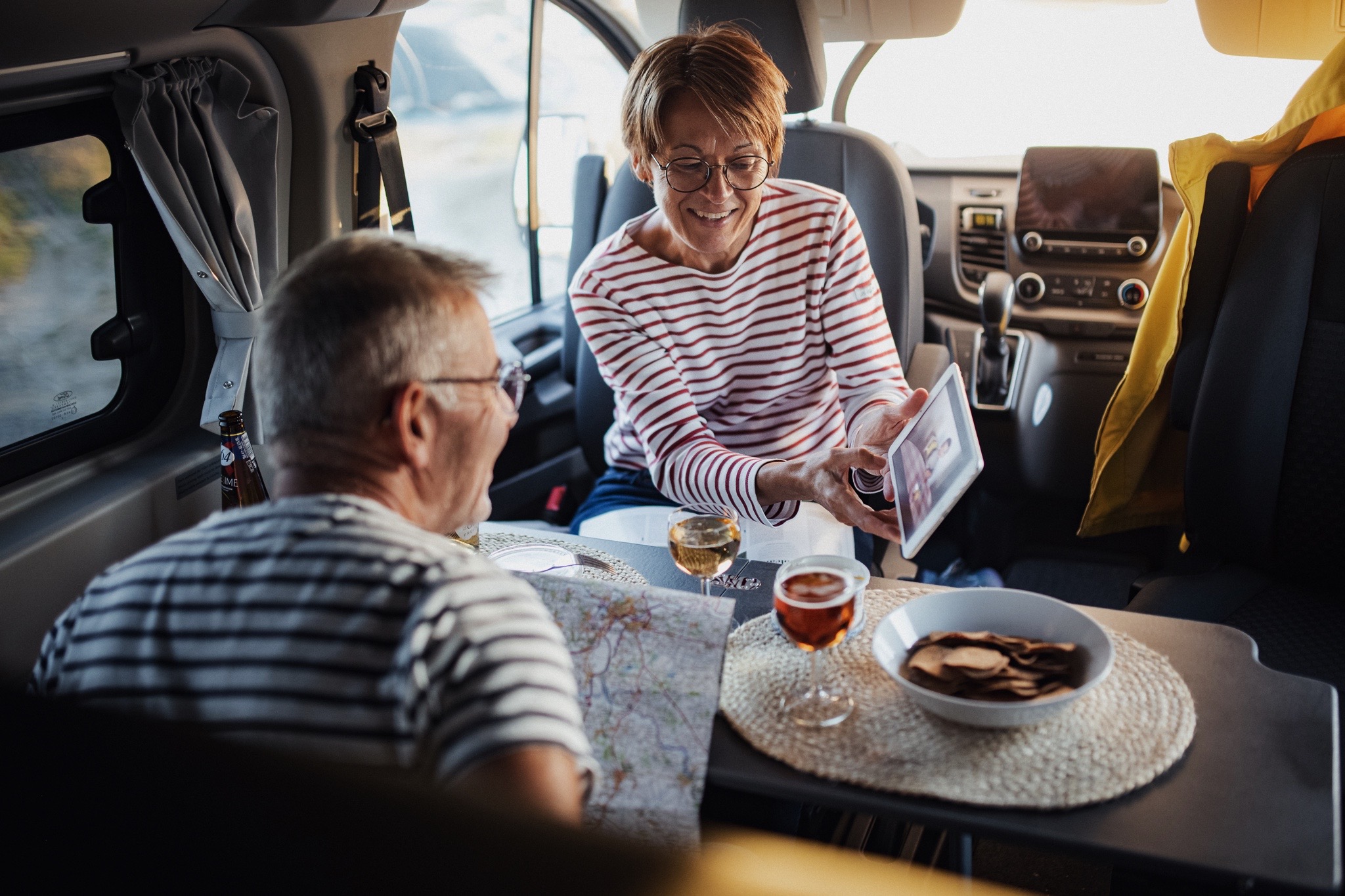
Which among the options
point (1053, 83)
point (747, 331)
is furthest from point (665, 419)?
point (1053, 83)

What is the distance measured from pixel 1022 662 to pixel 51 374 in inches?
64.7

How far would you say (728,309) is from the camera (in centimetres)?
191

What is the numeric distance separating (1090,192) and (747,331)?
4.54ft

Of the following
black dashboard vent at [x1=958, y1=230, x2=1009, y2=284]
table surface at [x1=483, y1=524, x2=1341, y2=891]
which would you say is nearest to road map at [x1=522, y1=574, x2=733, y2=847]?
table surface at [x1=483, y1=524, x2=1341, y2=891]

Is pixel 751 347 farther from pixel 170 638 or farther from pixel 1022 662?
pixel 170 638

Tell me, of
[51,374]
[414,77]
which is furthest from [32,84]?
[414,77]

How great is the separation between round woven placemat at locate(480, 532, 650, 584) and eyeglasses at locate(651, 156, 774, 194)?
0.64 metres

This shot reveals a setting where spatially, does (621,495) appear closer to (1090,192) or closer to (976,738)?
(976,738)

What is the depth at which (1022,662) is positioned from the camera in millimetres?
1111

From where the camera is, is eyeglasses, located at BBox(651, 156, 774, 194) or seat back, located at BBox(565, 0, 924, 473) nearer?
eyeglasses, located at BBox(651, 156, 774, 194)

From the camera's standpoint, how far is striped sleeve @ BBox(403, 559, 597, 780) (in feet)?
2.41

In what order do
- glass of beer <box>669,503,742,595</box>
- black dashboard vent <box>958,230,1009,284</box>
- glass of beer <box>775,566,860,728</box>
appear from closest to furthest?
glass of beer <box>775,566,860,728</box>
glass of beer <box>669,503,742,595</box>
black dashboard vent <box>958,230,1009,284</box>

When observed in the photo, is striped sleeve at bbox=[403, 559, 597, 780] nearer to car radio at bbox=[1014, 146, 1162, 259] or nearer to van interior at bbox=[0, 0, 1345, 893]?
van interior at bbox=[0, 0, 1345, 893]

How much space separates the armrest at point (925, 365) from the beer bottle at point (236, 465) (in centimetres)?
135
